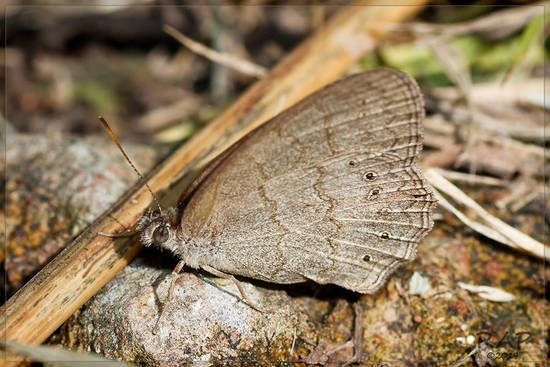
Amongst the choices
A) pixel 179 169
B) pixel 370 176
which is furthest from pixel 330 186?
pixel 179 169

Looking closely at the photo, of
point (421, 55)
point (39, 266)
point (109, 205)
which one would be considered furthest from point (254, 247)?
point (421, 55)

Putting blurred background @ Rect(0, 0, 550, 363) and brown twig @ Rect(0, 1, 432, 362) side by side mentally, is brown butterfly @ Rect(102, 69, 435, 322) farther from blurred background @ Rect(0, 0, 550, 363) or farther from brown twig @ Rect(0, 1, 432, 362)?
blurred background @ Rect(0, 0, 550, 363)

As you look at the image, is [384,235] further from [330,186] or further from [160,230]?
[160,230]

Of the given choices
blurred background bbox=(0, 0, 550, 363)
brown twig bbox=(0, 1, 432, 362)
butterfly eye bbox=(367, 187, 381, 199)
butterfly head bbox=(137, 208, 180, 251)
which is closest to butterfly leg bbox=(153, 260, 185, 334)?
butterfly head bbox=(137, 208, 180, 251)

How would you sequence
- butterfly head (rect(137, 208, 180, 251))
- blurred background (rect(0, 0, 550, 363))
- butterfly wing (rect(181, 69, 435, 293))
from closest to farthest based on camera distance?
butterfly wing (rect(181, 69, 435, 293))
butterfly head (rect(137, 208, 180, 251))
blurred background (rect(0, 0, 550, 363))

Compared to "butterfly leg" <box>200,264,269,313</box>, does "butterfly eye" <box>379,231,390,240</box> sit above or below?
below
